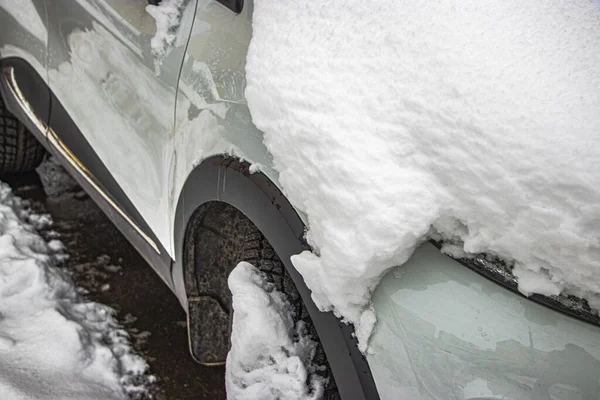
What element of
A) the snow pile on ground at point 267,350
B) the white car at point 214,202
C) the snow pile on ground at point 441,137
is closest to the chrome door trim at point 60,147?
the white car at point 214,202

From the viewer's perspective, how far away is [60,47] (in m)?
2.12

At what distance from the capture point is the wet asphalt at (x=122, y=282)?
2225 millimetres

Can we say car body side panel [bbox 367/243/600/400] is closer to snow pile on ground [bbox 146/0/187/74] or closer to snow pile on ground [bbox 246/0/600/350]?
snow pile on ground [bbox 246/0/600/350]

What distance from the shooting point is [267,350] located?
1.37m

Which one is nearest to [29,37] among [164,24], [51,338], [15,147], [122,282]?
[15,147]

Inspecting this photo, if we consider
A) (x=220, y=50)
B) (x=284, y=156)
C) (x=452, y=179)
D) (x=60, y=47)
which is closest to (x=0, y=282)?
(x=60, y=47)

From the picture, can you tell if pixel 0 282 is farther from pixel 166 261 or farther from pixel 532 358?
pixel 532 358

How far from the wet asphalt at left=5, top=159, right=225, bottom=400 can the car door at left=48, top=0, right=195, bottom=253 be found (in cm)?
61

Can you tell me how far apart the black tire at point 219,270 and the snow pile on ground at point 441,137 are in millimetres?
280

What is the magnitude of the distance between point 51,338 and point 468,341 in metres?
1.60

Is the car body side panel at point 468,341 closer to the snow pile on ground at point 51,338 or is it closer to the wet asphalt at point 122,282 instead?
the snow pile on ground at point 51,338

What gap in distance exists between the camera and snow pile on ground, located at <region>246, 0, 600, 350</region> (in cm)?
91

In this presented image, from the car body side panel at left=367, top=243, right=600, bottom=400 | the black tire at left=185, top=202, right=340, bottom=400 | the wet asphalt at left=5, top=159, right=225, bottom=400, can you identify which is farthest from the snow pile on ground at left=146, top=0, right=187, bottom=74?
the wet asphalt at left=5, top=159, right=225, bottom=400

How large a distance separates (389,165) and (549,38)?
42cm
